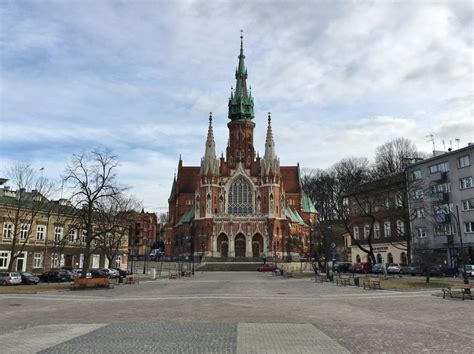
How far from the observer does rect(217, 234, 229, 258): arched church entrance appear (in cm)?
8107

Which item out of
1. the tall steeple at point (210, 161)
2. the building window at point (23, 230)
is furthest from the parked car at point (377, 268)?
the tall steeple at point (210, 161)

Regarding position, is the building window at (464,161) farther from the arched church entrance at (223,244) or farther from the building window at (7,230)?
the building window at (7,230)

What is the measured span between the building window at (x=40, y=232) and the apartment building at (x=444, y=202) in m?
42.7

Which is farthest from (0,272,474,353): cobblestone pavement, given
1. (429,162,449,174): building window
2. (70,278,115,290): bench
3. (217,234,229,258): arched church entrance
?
(217,234,229,258): arched church entrance

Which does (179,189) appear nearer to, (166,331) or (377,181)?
(377,181)

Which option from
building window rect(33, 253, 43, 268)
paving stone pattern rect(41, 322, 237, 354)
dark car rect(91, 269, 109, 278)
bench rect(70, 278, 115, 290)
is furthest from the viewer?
building window rect(33, 253, 43, 268)

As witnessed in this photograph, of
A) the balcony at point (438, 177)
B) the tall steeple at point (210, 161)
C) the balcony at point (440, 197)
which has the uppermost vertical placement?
the tall steeple at point (210, 161)

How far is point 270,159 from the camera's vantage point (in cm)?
8756

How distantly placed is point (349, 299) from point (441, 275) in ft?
80.2

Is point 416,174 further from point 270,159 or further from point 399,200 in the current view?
point 270,159

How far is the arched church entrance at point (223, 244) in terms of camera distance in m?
81.1

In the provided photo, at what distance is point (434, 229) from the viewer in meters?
51.6

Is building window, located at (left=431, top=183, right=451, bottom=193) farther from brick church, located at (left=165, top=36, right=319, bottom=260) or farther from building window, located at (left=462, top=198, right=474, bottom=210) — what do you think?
brick church, located at (left=165, top=36, right=319, bottom=260)

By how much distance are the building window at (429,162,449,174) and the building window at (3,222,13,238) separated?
5004 centimetres
